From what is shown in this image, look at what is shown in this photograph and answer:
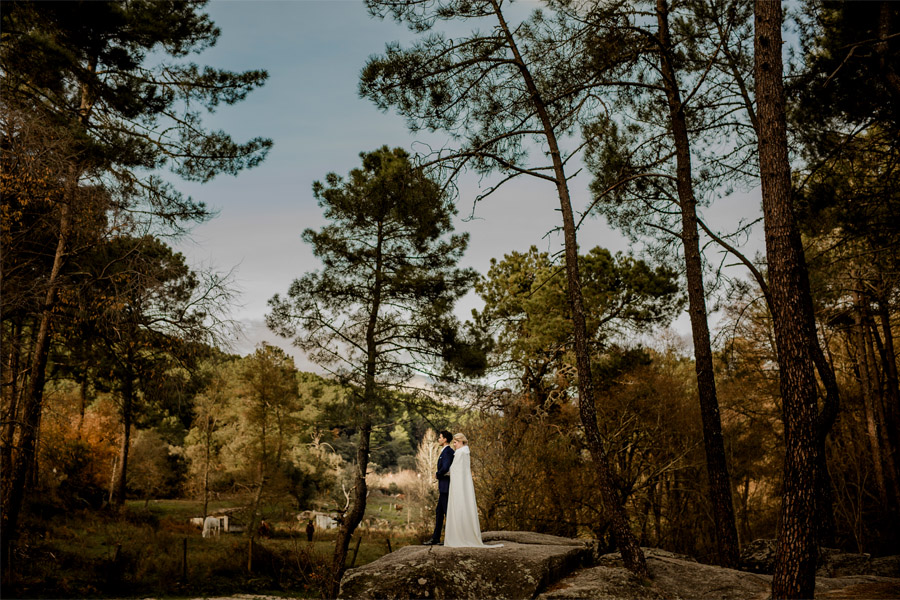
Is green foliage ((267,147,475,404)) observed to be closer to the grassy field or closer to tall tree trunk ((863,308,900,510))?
the grassy field

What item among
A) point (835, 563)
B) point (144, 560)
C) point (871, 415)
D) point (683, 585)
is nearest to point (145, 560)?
point (144, 560)

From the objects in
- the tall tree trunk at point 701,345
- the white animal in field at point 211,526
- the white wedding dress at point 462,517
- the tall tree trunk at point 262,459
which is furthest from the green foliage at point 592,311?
the white animal in field at point 211,526

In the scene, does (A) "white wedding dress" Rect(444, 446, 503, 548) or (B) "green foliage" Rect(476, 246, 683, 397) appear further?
(B) "green foliage" Rect(476, 246, 683, 397)

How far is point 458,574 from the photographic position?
19.8ft

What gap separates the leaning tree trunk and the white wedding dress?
1641mm

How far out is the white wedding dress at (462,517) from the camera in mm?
7309

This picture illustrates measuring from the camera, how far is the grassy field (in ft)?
43.3

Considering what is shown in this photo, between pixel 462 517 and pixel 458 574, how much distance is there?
1323 millimetres

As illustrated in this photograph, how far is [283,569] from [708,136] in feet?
59.2

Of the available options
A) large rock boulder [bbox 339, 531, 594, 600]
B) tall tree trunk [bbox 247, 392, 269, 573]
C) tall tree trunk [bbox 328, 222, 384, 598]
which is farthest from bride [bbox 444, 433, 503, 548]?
tall tree trunk [bbox 247, 392, 269, 573]

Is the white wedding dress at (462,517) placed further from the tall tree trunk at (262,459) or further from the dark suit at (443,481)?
the tall tree trunk at (262,459)

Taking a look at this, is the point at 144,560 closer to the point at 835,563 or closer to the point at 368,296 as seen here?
the point at 368,296

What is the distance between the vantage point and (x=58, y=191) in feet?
29.8

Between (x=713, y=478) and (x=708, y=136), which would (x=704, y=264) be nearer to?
(x=708, y=136)
